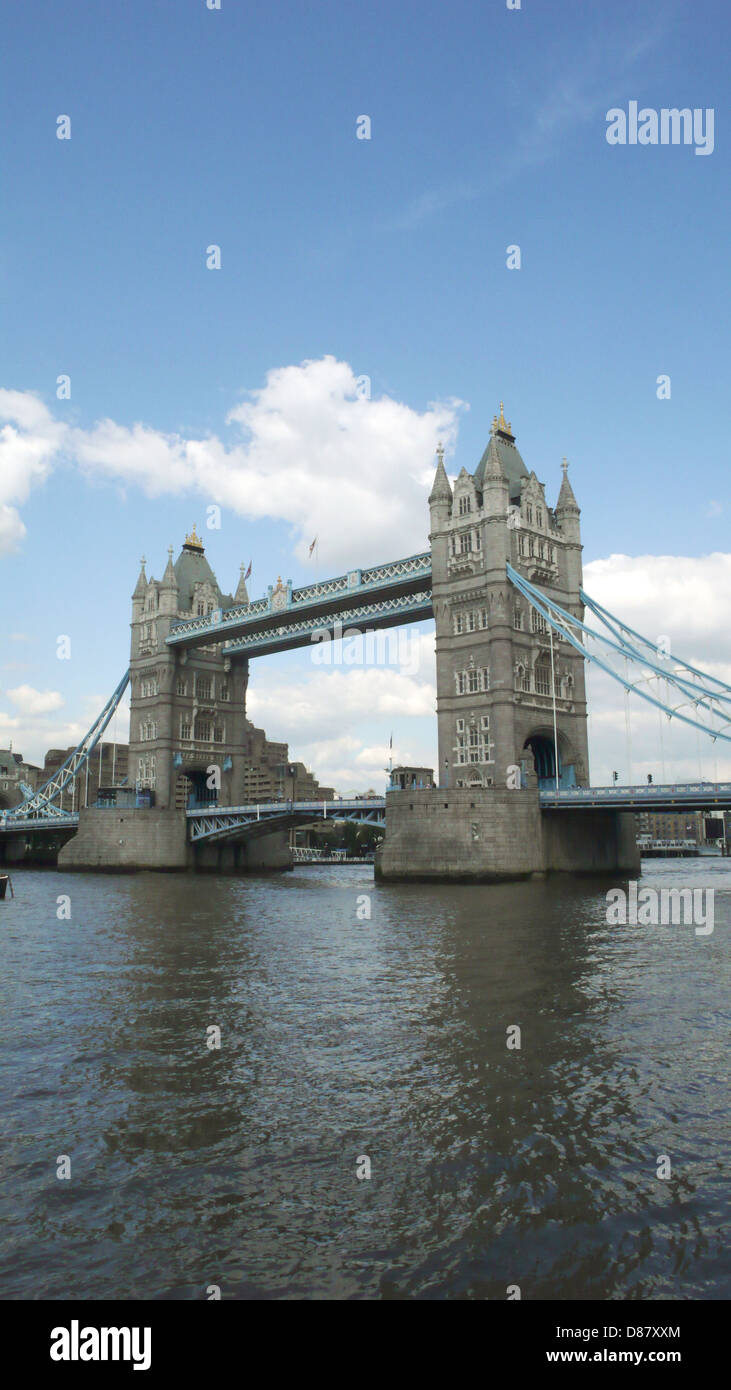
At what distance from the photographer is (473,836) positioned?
50281 millimetres


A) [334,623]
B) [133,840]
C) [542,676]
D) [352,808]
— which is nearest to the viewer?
[542,676]

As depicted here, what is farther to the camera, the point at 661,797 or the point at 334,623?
the point at 334,623

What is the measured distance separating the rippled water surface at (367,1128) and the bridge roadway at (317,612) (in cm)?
4434

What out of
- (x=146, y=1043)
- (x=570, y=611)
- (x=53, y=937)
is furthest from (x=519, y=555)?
(x=146, y=1043)

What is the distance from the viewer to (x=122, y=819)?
7388 centimetres

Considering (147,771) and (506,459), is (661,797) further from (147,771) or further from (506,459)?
(147,771)

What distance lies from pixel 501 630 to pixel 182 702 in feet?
120

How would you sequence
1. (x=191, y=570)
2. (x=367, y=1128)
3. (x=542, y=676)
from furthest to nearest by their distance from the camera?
Result: (x=191, y=570)
(x=542, y=676)
(x=367, y=1128)

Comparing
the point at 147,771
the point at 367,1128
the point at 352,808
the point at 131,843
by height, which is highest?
the point at 147,771

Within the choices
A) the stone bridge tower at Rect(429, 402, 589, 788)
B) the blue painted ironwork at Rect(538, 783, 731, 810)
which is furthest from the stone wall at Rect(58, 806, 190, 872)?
the blue painted ironwork at Rect(538, 783, 731, 810)

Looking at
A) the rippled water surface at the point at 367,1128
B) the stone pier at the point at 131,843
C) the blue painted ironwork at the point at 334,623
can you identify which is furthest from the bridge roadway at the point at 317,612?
the rippled water surface at the point at 367,1128

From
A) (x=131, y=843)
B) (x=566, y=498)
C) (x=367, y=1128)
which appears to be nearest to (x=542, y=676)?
(x=566, y=498)
